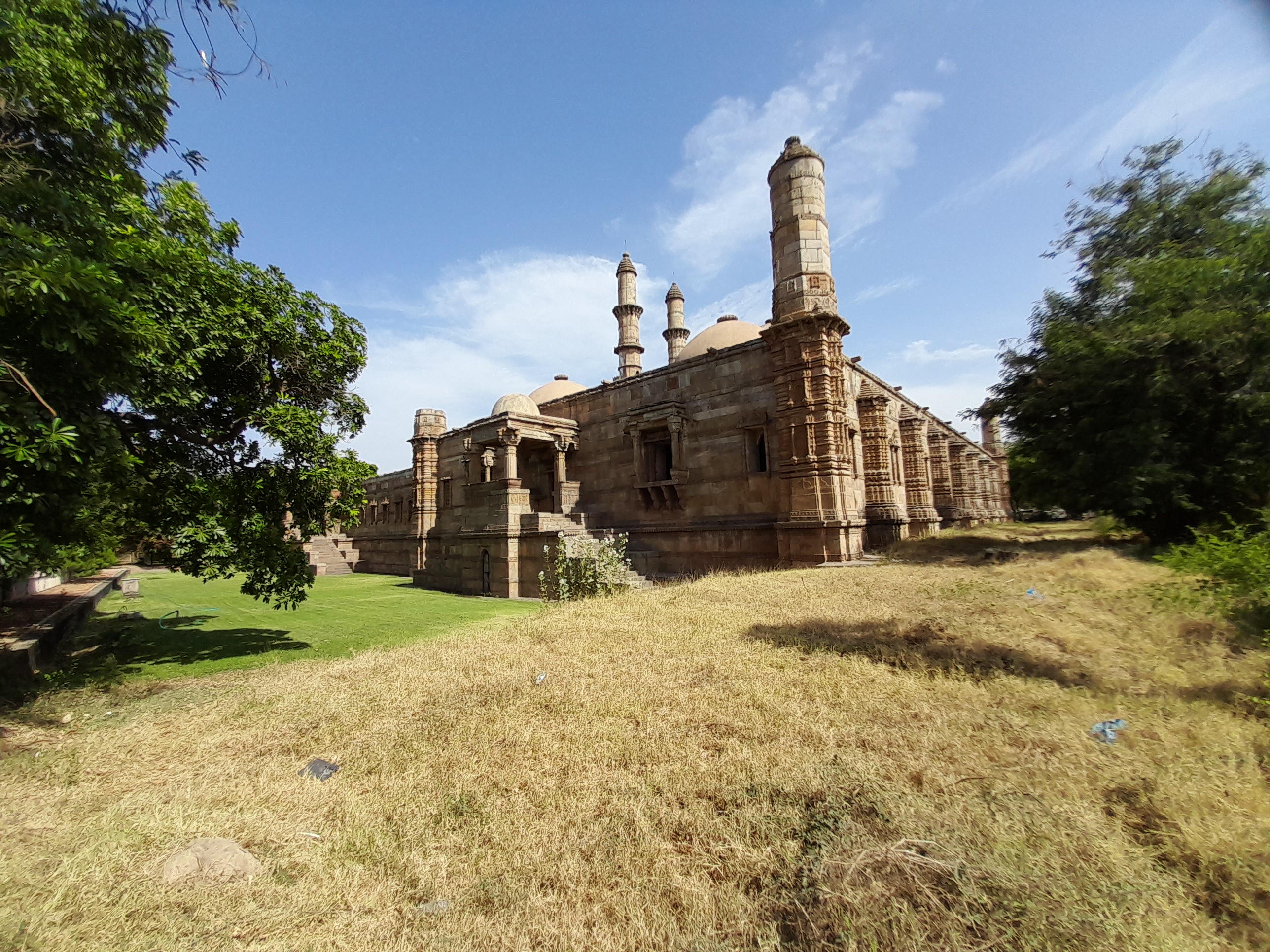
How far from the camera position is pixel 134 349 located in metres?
5.64

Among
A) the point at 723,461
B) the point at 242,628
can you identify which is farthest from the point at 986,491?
the point at 242,628

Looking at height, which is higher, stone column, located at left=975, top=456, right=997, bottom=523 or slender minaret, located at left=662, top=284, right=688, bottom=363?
slender minaret, located at left=662, top=284, right=688, bottom=363

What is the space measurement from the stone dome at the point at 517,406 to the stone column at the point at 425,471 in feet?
20.0

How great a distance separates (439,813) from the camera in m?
3.58

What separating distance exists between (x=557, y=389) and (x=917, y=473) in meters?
16.5

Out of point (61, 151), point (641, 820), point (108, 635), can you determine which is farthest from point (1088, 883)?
point (108, 635)

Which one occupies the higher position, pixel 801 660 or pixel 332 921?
pixel 801 660

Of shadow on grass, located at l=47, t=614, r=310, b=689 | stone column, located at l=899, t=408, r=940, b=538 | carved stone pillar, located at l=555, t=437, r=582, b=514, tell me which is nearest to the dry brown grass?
shadow on grass, located at l=47, t=614, r=310, b=689

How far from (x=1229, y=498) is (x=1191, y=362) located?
3377mm

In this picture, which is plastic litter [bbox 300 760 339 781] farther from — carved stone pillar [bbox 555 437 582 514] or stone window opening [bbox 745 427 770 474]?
carved stone pillar [bbox 555 437 582 514]

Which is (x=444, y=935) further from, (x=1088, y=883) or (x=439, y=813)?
(x=1088, y=883)

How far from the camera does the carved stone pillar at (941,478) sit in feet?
76.8

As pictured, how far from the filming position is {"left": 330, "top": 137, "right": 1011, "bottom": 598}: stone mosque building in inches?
535

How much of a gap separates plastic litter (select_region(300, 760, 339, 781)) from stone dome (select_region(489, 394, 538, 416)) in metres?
14.6
